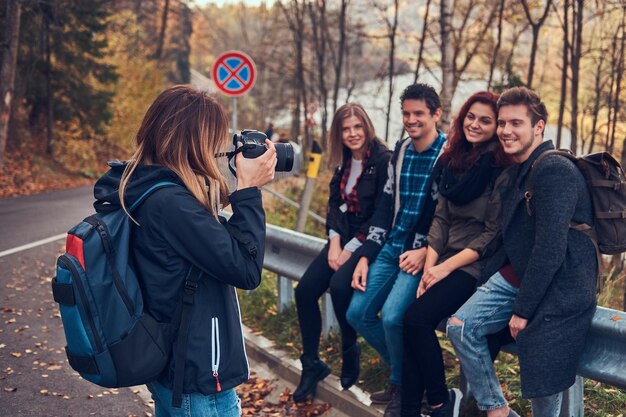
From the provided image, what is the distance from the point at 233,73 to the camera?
11.6 metres

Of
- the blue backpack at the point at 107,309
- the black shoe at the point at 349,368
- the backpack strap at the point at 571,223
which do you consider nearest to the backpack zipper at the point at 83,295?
the blue backpack at the point at 107,309

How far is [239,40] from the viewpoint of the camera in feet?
154

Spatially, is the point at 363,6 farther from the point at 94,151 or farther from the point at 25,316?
the point at 25,316

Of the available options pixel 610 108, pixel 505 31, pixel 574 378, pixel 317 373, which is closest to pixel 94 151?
pixel 505 31

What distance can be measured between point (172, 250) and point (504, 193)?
77.6 inches

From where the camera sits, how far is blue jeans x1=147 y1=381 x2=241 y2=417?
8.17 ft

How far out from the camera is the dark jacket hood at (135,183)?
7.95 feet

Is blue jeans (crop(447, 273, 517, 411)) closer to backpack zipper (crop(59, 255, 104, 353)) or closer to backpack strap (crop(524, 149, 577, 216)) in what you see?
backpack strap (crop(524, 149, 577, 216))

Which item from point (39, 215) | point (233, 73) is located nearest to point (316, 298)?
point (233, 73)

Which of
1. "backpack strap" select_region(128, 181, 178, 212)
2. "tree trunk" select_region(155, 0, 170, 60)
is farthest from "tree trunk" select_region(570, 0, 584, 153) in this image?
"tree trunk" select_region(155, 0, 170, 60)

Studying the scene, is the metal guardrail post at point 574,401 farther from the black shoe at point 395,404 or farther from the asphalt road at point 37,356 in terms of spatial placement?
the asphalt road at point 37,356

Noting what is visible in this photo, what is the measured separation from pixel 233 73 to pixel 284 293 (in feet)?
21.1

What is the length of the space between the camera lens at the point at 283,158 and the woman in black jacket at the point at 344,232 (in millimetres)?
1758

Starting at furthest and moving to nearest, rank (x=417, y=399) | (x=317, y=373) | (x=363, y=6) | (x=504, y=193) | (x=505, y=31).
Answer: (x=363, y=6) → (x=505, y=31) → (x=317, y=373) → (x=417, y=399) → (x=504, y=193)
